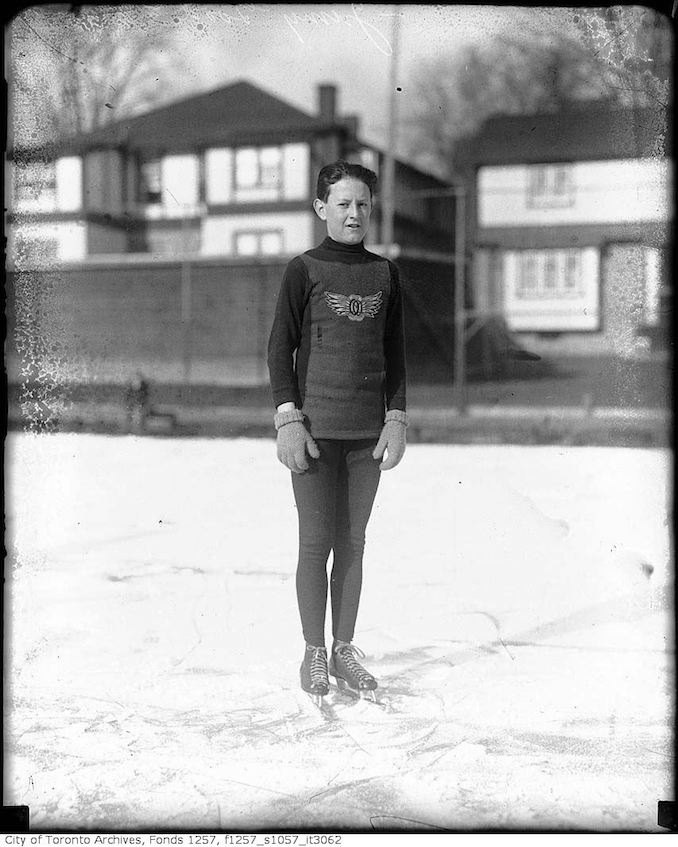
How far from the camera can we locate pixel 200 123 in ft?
19.3

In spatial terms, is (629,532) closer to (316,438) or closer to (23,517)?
(316,438)

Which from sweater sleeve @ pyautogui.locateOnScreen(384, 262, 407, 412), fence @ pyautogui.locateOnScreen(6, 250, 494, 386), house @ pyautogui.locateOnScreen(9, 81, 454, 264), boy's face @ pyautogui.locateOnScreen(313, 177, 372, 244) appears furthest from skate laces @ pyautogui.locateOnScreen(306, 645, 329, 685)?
fence @ pyautogui.locateOnScreen(6, 250, 494, 386)

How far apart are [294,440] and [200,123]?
4203mm

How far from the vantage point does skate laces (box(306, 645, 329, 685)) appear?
2.38m

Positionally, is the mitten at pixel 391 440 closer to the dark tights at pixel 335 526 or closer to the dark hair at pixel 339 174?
the dark tights at pixel 335 526

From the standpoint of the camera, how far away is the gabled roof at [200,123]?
3.30 meters

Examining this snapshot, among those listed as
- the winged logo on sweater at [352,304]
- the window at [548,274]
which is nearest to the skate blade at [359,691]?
the winged logo on sweater at [352,304]

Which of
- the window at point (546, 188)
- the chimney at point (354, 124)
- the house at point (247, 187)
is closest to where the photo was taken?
the chimney at point (354, 124)

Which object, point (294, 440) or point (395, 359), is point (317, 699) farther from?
point (395, 359)

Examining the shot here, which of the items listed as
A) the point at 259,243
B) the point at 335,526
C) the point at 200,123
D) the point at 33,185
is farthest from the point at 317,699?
the point at 259,243

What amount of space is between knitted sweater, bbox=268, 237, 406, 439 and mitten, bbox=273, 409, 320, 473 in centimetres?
3

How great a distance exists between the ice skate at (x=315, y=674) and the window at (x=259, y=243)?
980 centimetres

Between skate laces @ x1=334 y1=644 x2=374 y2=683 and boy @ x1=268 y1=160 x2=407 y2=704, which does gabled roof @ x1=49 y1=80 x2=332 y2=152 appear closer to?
boy @ x1=268 y1=160 x2=407 y2=704

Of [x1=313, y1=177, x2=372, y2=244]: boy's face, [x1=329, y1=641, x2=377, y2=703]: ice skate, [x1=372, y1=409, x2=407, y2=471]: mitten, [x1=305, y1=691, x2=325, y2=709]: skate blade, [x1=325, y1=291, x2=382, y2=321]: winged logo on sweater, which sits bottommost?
[x1=305, y1=691, x2=325, y2=709]: skate blade
